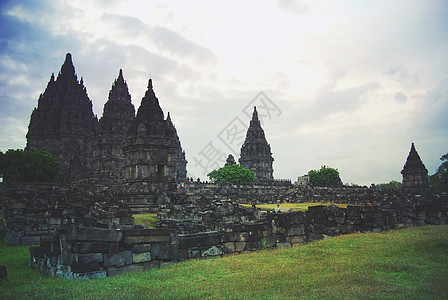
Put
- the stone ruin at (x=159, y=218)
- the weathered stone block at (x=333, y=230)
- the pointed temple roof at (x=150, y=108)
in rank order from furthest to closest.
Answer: the pointed temple roof at (x=150, y=108) → the weathered stone block at (x=333, y=230) → the stone ruin at (x=159, y=218)

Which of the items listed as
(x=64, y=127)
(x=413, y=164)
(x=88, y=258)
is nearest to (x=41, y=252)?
(x=88, y=258)

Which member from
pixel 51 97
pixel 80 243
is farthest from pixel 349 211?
pixel 51 97

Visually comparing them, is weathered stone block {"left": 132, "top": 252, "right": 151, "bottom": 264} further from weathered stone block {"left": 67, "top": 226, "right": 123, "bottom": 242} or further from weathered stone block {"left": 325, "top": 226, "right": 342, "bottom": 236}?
Answer: weathered stone block {"left": 325, "top": 226, "right": 342, "bottom": 236}

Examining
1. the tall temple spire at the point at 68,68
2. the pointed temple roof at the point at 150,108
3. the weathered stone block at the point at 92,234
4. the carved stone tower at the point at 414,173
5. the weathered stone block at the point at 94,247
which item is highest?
the tall temple spire at the point at 68,68

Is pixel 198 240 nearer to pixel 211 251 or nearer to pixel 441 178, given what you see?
pixel 211 251

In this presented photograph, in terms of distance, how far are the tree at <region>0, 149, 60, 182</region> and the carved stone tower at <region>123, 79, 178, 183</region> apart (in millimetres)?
22542

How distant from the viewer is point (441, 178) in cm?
7231

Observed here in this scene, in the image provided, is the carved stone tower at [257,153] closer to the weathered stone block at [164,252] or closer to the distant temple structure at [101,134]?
the distant temple structure at [101,134]

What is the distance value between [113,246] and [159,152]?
17.4 metres

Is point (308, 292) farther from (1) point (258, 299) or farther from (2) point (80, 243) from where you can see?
(2) point (80, 243)

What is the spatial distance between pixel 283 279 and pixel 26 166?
4226 cm

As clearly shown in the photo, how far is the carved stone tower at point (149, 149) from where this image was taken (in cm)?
2348

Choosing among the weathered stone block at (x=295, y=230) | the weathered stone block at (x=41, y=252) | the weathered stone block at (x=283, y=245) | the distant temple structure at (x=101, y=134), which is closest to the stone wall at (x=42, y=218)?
the weathered stone block at (x=41, y=252)

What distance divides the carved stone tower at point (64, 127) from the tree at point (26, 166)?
10234 millimetres
